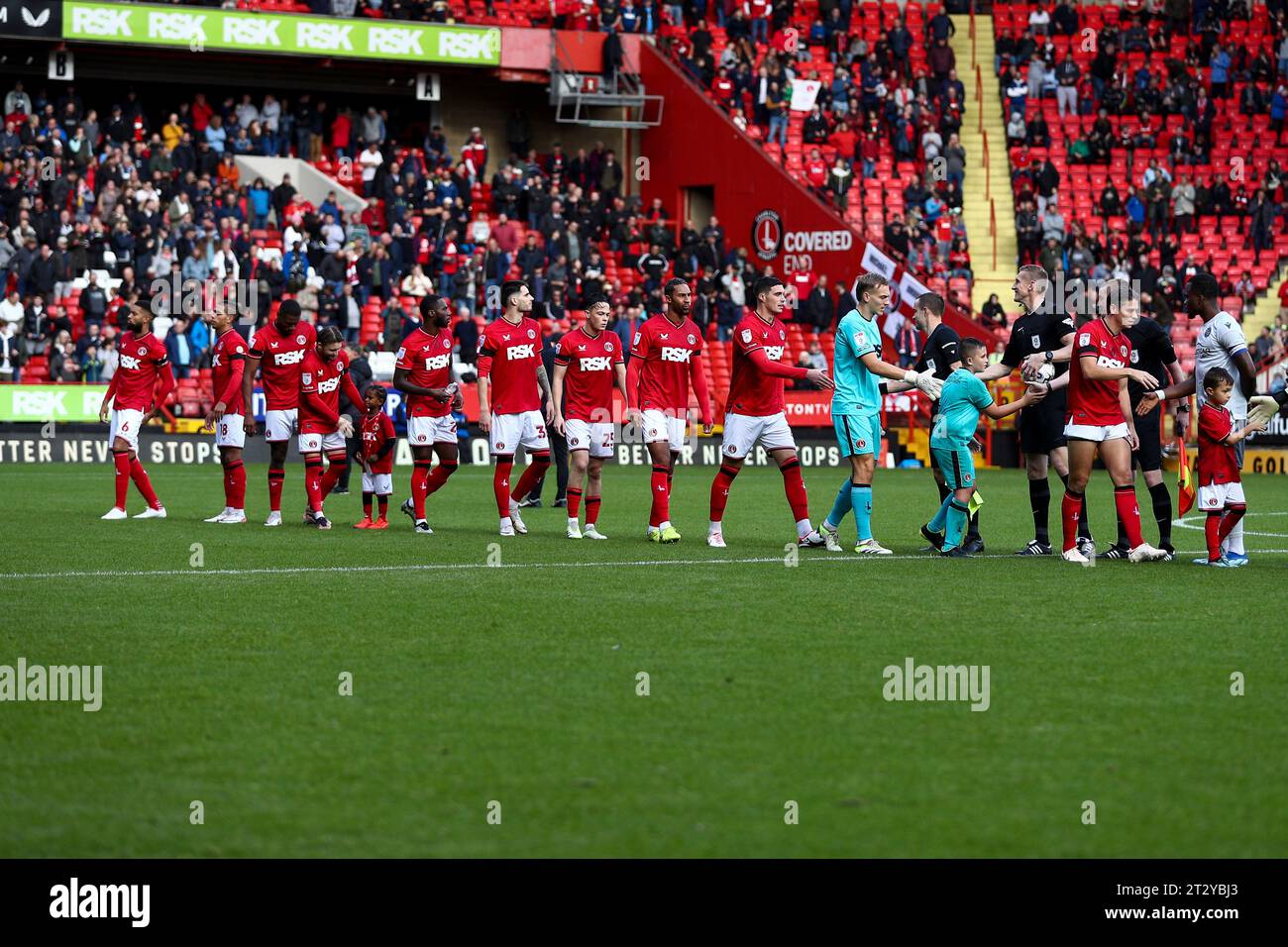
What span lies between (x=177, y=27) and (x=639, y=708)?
35150 mm

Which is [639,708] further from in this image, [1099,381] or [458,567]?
[1099,381]

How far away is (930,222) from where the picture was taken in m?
41.6

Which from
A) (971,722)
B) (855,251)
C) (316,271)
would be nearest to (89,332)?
(316,271)

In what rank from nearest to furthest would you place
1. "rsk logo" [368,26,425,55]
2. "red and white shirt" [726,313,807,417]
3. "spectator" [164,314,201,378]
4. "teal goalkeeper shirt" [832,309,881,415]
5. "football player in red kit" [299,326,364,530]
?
"teal goalkeeper shirt" [832,309,881,415], "red and white shirt" [726,313,807,417], "football player in red kit" [299,326,364,530], "spectator" [164,314,201,378], "rsk logo" [368,26,425,55]

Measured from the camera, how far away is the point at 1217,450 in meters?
13.7

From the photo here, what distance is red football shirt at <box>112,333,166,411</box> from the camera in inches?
730

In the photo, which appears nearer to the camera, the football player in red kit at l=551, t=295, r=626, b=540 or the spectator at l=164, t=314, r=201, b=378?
the football player in red kit at l=551, t=295, r=626, b=540

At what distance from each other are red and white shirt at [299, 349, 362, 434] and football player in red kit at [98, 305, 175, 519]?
183 centimetres

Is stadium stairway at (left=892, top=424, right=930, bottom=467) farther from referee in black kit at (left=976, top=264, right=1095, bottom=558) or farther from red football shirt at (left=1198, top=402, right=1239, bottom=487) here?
red football shirt at (left=1198, top=402, right=1239, bottom=487)

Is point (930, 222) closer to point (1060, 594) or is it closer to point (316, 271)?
point (316, 271)

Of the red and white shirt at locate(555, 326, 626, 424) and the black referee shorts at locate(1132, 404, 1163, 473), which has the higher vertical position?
the red and white shirt at locate(555, 326, 626, 424)

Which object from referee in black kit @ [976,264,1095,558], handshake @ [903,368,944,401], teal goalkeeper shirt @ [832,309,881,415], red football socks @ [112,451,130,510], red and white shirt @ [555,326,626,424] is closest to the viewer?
handshake @ [903,368,944,401]

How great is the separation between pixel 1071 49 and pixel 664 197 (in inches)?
445

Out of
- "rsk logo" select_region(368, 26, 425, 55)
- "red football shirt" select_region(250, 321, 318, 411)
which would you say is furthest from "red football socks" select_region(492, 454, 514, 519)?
"rsk logo" select_region(368, 26, 425, 55)
